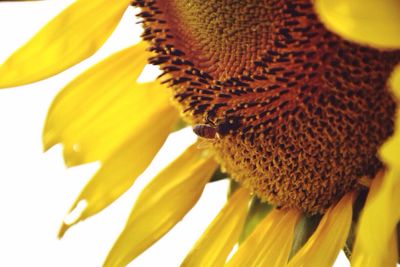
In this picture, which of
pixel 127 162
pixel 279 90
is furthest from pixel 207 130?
pixel 127 162

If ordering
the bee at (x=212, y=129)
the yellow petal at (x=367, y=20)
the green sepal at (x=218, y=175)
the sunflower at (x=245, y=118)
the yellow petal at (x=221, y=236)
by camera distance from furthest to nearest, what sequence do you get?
the green sepal at (x=218, y=175) → the yellow petal at (x=221, y=236) → the bee at (x=212, y=129) → the sunflower at (x=245, y=118) → the yellow petal at (x=367, y=20)

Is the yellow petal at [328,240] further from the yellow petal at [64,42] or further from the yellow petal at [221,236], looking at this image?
the yellow petal at [64,42]

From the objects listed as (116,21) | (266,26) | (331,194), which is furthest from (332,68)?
(116,21)

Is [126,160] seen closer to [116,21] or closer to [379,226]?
[116,21]

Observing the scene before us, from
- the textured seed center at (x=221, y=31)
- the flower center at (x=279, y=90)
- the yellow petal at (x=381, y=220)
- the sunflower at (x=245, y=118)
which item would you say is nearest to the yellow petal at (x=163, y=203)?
the sunflower at (x=245, y=118)

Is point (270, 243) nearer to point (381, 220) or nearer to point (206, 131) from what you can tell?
point (206, 131)
